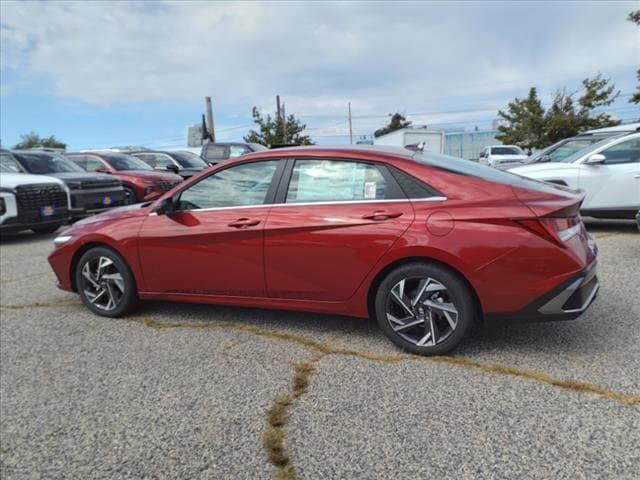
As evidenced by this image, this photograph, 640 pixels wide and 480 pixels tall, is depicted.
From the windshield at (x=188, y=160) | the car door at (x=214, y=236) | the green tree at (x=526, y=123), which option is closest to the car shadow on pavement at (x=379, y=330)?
the car door at (x=214, y=236)

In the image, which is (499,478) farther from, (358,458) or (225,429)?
(225,429)

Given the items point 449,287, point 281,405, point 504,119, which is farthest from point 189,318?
point 504,119

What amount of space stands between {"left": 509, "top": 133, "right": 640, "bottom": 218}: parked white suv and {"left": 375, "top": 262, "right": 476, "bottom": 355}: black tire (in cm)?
537

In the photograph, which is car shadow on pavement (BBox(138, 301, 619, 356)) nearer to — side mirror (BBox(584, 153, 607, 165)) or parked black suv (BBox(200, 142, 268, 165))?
side mirror (BBox(584, 153, 607, 165))

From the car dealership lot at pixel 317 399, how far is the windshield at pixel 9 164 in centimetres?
630

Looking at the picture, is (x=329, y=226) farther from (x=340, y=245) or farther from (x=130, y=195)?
(x=130, y=195)

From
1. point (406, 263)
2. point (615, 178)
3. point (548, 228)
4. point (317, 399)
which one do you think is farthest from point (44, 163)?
point (615, 178)

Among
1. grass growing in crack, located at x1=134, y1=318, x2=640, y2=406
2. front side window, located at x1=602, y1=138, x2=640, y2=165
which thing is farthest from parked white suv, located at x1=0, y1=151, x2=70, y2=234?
front side window, located at x1=602, y1=138, x2=640, y2=165

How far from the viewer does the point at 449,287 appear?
303 centimetres

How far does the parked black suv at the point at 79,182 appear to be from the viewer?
9297 mm

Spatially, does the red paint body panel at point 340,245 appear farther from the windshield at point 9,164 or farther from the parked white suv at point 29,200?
the windshield at point 9,164

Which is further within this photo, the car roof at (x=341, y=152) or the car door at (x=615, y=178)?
the car door at (x=615, y=178)

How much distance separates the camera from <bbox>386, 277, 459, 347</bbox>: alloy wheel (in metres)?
3.08

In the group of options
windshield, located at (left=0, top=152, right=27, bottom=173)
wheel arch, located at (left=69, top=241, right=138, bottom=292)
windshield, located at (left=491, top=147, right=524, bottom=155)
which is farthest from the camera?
windshield, located at (left=491, top=147, right=524, bottom=155)
